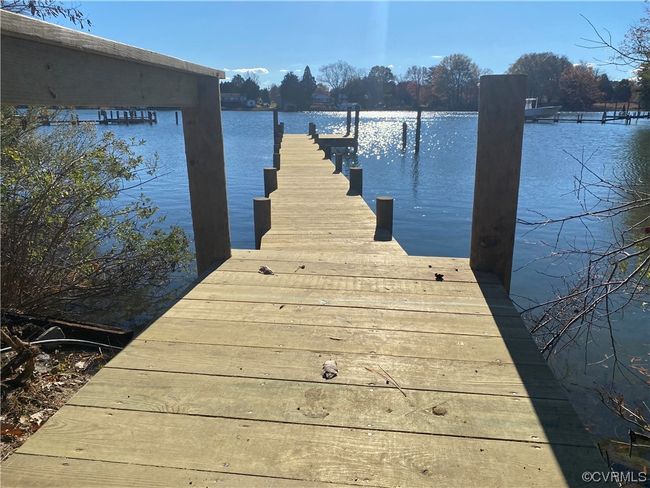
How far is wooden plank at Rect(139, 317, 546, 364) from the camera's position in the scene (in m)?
2.31

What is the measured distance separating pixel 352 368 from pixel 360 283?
47.4 inches

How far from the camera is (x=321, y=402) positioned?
1.92 meters

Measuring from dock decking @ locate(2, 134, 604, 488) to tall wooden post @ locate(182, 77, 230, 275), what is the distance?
68cm

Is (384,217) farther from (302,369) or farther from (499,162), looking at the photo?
(302,369)

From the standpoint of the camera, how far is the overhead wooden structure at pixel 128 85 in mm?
1670

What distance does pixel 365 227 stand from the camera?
6.31 metres

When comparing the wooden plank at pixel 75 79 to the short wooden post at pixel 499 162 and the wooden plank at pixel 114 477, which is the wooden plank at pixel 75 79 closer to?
the wooden plank at pixel 114 477

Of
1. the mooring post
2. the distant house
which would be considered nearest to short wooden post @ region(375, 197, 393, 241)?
the mooring post

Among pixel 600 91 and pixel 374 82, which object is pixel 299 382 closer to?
pixel 600 91

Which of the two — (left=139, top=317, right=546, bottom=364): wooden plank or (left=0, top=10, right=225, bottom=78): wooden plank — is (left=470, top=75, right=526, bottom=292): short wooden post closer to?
(left=139, top=317, right=546, bottom=364): wooden plank

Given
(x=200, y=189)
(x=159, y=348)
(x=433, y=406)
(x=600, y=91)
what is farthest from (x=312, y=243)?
(x=600, y=91)

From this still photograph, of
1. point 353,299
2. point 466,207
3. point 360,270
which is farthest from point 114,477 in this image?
point 466,207

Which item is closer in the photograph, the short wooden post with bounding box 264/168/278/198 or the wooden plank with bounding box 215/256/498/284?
the wooden plank with bounding box 215/256/498/284

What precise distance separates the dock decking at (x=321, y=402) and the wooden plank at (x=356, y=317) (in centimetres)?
1
